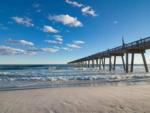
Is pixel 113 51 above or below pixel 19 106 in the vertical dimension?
above

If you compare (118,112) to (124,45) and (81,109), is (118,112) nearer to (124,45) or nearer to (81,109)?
(81,109)

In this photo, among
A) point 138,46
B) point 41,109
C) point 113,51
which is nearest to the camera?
point 41,109

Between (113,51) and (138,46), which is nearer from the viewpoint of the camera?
(138,46)

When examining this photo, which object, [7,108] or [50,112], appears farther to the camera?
[7,108]

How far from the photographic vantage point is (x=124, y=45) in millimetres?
28750

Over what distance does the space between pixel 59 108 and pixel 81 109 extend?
0.62 meters

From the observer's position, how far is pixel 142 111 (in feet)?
15.9

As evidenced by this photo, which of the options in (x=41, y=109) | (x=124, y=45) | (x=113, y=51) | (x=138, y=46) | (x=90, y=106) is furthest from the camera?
(x=113, y=51)

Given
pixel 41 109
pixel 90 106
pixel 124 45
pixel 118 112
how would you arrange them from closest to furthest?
pixel 118 112 → pixel 41 109 → pixel 90 106 → pixel 124 45

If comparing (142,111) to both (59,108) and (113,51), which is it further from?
(113,51)

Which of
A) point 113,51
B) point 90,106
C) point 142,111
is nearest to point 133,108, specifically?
point 142,111

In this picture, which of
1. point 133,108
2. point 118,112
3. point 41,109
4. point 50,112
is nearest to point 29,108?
point 41,109

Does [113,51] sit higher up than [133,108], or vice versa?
[113,51]

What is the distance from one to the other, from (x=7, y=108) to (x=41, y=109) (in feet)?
3.22
